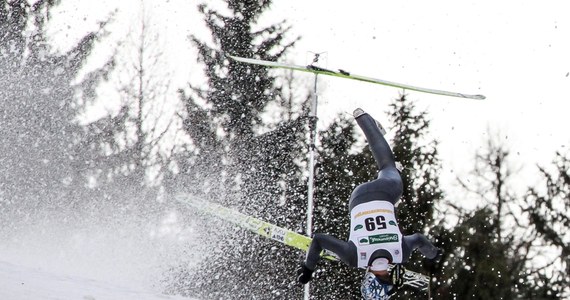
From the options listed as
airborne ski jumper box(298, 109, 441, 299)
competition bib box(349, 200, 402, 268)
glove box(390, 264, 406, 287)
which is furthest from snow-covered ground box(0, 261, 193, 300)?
glove box(390, 264, 406, 287)

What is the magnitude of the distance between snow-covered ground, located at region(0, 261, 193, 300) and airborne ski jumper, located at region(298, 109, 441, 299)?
2959mm

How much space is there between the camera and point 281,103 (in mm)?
23766

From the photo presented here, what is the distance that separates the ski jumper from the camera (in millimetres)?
5965

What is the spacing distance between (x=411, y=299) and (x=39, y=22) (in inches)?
552

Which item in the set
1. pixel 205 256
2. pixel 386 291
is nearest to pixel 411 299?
pixel 205 256

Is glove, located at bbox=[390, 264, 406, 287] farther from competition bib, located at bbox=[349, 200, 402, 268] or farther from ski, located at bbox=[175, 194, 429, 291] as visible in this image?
ski, located at bbox=[175, 194, 429, 291]

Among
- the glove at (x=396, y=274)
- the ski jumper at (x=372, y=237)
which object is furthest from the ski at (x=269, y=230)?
the glove at (x=396, y=274)

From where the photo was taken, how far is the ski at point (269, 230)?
12993mm

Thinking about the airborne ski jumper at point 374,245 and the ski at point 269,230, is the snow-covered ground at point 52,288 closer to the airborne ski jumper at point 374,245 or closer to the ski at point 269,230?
the airborne ski jumper at point 374,245

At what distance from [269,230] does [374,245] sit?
8.59 meters

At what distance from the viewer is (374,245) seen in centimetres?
596

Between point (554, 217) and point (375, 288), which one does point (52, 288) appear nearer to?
point (375, 288)

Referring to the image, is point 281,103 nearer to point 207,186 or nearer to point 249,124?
point 249,124

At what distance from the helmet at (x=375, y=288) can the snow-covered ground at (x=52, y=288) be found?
3321mm
